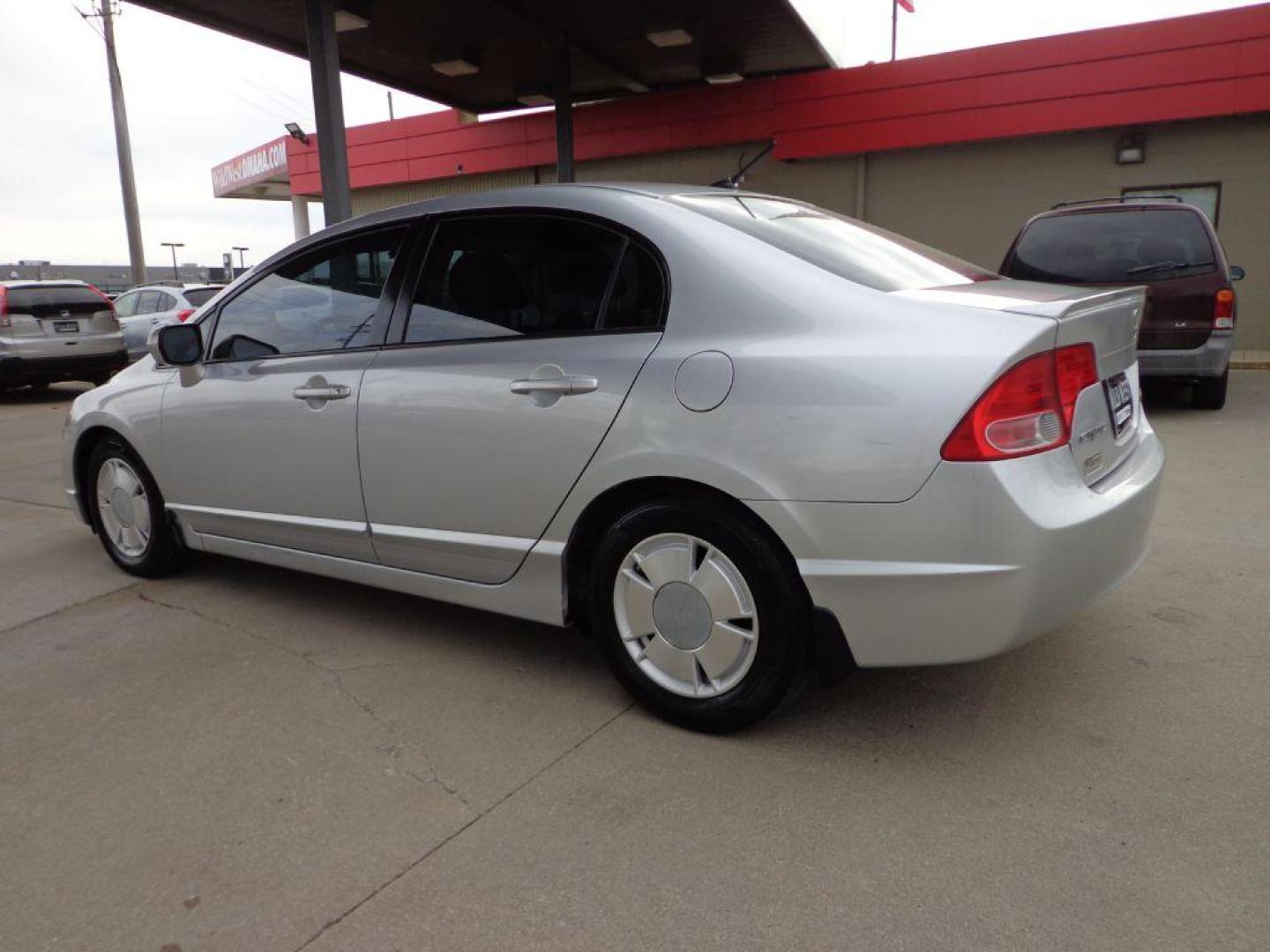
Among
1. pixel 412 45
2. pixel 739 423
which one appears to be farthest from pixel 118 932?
pixel 412 45

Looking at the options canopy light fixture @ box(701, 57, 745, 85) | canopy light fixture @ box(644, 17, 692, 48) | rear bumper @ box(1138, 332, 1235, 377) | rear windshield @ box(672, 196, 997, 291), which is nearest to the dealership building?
canopy light fixture @ box(701, 57, 745, 85)

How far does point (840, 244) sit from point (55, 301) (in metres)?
12.3

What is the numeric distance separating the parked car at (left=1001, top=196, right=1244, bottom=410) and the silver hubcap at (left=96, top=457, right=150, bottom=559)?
648 centimetres

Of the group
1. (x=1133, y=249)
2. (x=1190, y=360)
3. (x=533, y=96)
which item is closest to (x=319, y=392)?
(x=1133, y=249)

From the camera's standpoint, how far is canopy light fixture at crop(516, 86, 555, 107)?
15031 mm

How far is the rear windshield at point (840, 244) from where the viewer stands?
8.75 ft

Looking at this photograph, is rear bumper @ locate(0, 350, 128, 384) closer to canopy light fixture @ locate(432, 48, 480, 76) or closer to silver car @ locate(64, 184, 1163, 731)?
canopy light fixture @ locate(432, 48, 480, 76)

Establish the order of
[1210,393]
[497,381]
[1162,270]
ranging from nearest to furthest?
[497,381] → [1162,270] → [1210,393]

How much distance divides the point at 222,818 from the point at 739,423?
1651 mm

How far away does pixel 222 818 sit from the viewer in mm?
2342

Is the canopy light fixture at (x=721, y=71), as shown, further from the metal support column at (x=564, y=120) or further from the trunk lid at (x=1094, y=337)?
the trunk lid at (x=1094, y=337)

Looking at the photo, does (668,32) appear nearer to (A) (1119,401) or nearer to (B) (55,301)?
(B) (55,301)

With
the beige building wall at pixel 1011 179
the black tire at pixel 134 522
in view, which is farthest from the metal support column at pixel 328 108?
the beige building wall at pixel 1011 179

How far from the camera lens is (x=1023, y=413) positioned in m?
2.23
